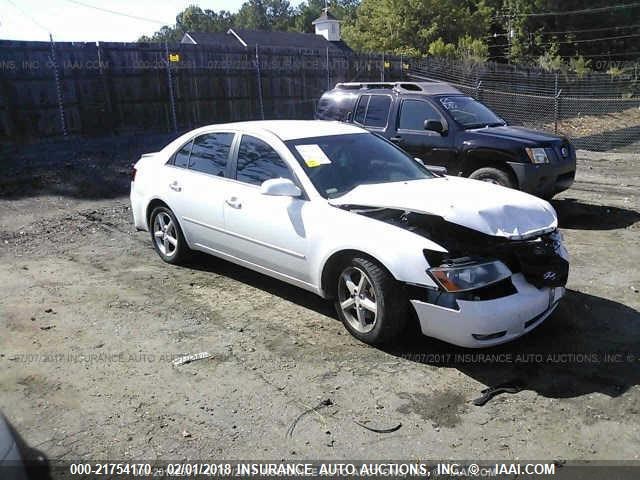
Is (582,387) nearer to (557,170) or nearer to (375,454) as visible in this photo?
(375,454)

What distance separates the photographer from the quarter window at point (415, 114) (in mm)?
8711

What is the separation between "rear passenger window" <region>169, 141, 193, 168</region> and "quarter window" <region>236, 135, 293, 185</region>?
0.88 metres

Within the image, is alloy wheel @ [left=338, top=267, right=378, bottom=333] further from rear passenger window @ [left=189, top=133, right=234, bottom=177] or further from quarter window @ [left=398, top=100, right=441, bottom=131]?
quarter window @ [left=398, top=100, right=441, bottom=131]

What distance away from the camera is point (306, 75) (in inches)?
767

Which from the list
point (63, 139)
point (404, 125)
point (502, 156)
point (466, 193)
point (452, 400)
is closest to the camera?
point (452, 400)

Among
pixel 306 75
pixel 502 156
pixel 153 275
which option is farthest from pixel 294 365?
pixel 306 75

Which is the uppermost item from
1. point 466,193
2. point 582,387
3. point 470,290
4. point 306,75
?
point 306,75

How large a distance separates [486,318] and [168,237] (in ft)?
12.3

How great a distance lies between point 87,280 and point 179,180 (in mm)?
1417

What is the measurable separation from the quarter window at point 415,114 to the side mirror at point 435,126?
18 centimetres

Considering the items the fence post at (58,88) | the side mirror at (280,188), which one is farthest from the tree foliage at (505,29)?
the side mirror at (280,188)

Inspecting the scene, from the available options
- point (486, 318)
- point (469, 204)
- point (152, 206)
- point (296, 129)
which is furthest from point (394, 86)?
point (486, 318)

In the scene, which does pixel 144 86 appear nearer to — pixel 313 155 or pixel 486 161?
pixel 486 161

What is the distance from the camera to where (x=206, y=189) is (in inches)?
222
